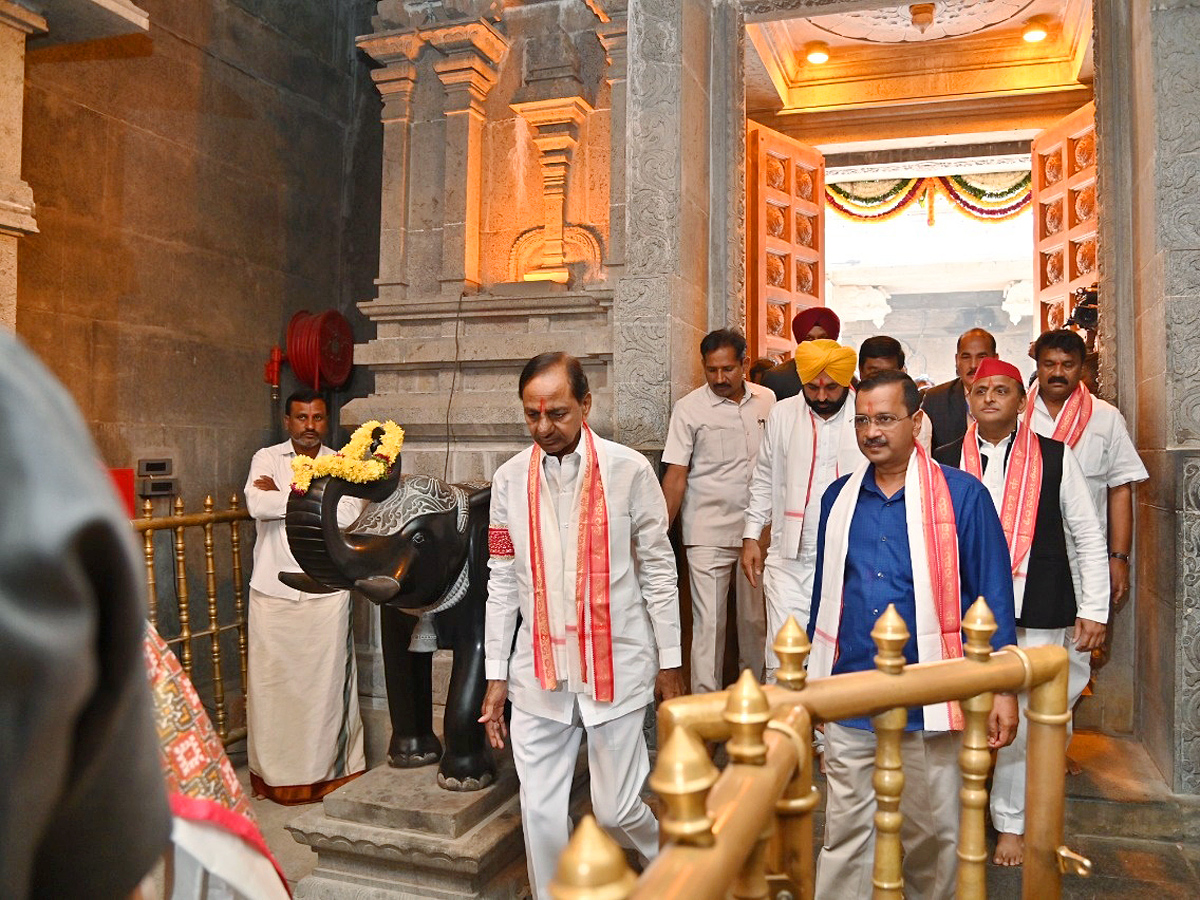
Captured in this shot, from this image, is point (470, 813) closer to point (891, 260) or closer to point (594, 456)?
point (594, 456)

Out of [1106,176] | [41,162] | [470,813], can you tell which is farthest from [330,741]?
[1106,176]

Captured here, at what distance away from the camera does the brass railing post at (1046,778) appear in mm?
1895

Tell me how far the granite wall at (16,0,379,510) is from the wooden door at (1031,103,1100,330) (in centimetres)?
546

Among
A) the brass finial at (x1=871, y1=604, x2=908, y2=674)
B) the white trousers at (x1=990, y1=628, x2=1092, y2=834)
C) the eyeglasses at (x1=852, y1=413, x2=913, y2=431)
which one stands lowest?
the white trousers at (x1=990, y1=628, x2=1092, y2=834)

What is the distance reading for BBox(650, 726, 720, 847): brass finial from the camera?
1.09 m

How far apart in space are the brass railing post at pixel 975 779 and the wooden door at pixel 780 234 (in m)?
6.08

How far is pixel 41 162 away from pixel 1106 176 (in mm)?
6180

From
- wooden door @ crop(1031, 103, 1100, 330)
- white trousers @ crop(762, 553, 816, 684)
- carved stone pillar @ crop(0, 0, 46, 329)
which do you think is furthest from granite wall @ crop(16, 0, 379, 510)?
wooden door @ crop(1031, 103, 1100, 330)

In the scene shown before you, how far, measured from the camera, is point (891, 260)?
666 inches

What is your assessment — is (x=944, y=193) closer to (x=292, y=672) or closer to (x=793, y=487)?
(x=793, y=487)

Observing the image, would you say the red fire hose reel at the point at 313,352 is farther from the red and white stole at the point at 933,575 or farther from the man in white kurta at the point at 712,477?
the red and white stole at the point at 933,575

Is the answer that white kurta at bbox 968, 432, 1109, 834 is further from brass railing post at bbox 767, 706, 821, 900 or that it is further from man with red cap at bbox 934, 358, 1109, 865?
brass railing post at bbox 767, 706, 821, 900

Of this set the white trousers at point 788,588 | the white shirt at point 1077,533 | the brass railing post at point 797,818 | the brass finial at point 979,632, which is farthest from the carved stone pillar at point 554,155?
the brass railing post at point 797,818

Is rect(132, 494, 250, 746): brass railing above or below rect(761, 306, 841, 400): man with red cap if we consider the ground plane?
below
